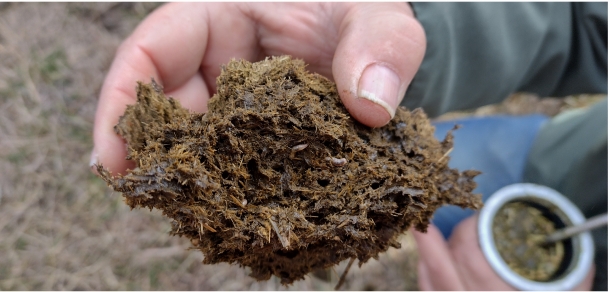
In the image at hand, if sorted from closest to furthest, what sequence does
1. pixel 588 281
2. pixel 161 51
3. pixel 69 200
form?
pixel 161 51
pixel 588 281
pixel 69 200

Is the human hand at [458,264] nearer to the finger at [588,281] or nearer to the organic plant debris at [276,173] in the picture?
the finger at [588,281]

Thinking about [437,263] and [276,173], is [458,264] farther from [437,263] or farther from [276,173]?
[276,173]

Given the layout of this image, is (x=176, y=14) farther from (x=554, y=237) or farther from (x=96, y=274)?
(x=554, y=237)

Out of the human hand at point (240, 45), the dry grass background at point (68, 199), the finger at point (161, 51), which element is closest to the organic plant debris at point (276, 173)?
the human hand at point (240, 45)

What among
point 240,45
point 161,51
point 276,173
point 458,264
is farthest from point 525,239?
point 161,51

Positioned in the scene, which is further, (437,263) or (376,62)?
(437,263)

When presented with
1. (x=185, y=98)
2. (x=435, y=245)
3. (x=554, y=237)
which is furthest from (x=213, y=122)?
(x=554, y=237)

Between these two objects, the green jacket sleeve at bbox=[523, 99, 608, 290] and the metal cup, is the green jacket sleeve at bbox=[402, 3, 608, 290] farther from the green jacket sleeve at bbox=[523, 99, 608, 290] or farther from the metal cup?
the metal cup
